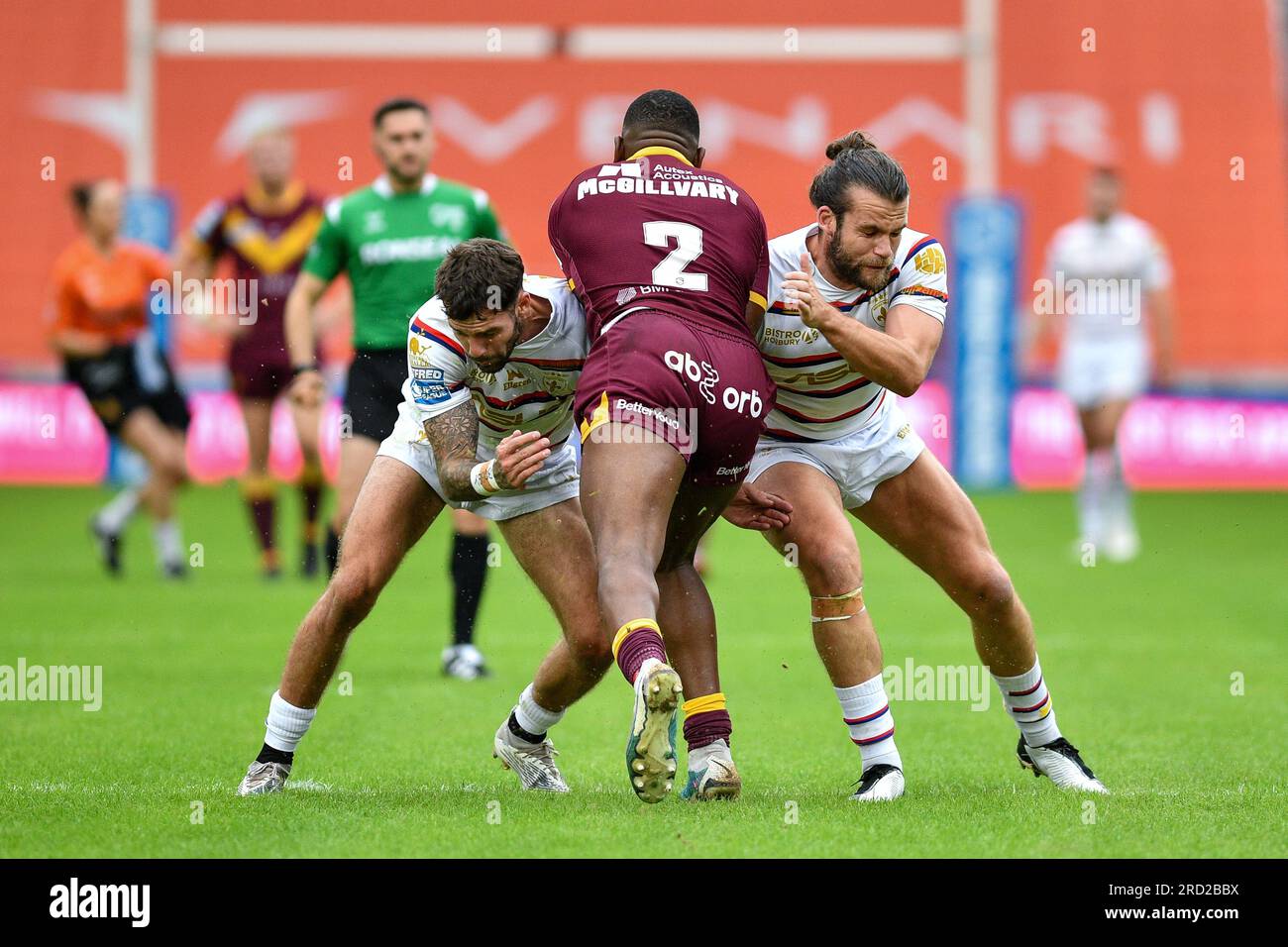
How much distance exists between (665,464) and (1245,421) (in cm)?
1648

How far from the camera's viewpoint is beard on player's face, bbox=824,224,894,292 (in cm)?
573

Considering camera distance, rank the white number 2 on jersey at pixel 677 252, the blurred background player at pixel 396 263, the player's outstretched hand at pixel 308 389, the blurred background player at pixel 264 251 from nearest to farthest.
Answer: the white number 2 on jersey at pixel 677 252
the player's outstretched hand at pixel 308 389
the blurred background player at pixel 396 263
the blurred background player at pixel 264 251

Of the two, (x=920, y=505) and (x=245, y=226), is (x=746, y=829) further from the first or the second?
(x=245, y=226)

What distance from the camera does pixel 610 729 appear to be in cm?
750

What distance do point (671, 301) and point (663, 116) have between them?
766mm

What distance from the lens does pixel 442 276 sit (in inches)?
213

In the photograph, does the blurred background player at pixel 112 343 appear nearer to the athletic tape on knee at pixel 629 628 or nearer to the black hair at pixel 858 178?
the black hair at pixel 858 178

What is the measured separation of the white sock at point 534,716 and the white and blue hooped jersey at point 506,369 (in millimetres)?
908

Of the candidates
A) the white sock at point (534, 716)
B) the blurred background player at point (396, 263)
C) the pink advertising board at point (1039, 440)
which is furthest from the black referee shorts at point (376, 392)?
the pink advertising board at point (1039, 440)

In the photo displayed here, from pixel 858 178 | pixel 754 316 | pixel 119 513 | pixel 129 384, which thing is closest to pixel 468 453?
pixel 754 316

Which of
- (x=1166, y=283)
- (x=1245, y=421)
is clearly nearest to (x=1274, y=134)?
(x=1245, y=421)

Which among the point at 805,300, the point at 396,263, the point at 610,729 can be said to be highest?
the point at 396,263

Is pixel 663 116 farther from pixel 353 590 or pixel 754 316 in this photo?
pixel 353 590

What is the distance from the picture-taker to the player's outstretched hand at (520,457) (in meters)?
5.25
